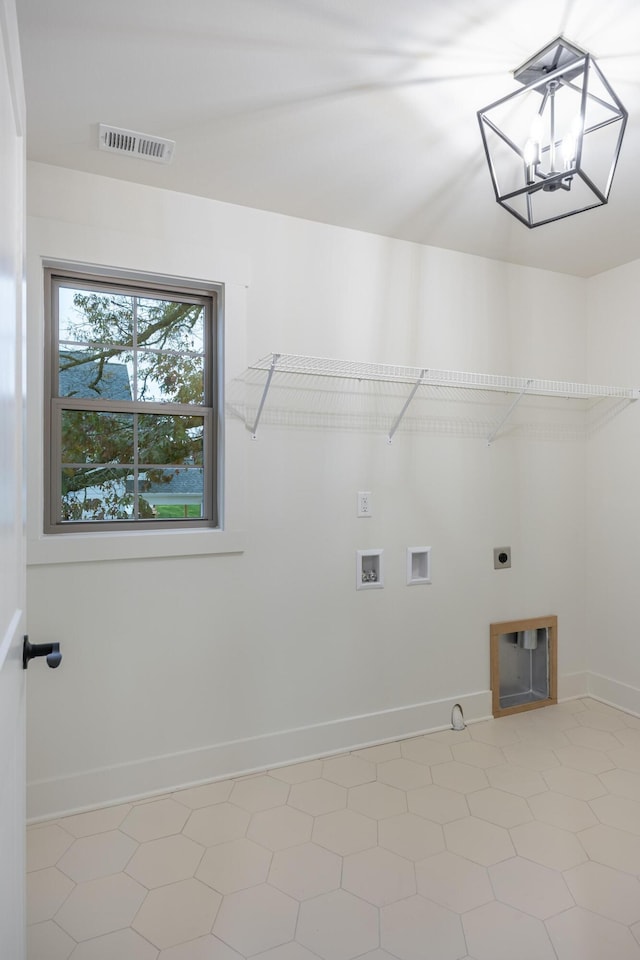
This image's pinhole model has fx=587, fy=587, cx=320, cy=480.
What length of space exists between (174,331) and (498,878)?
2.29m

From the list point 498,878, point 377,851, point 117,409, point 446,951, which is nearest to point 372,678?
point 377,851

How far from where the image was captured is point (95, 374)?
2.32m

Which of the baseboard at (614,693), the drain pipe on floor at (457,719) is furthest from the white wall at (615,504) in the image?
the drain pipe on floor at (457,719)

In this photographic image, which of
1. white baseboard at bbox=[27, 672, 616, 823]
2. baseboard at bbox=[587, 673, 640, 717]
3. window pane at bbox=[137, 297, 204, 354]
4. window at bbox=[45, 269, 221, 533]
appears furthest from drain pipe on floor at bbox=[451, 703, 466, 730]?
window pane at bbox=[137, 297, 204, 354]

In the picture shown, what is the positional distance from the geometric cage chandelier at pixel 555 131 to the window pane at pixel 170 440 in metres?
1.46

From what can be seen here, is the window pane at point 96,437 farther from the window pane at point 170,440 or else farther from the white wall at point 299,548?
the white wall at point 299,548

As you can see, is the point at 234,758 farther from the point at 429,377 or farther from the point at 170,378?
the point at 429,377

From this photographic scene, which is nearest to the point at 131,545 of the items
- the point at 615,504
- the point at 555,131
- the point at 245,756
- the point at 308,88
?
the point at 245,756

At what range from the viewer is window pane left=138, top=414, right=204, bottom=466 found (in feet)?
7.88

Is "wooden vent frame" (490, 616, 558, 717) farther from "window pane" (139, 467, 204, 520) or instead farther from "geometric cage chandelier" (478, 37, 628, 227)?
"geometric cage chandelier" (478, 37, 628, 227)

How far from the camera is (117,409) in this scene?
2.33 m

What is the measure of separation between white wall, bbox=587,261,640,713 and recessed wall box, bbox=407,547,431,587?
1.10m

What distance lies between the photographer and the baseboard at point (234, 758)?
2.18m

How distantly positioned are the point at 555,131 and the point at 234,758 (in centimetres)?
261
